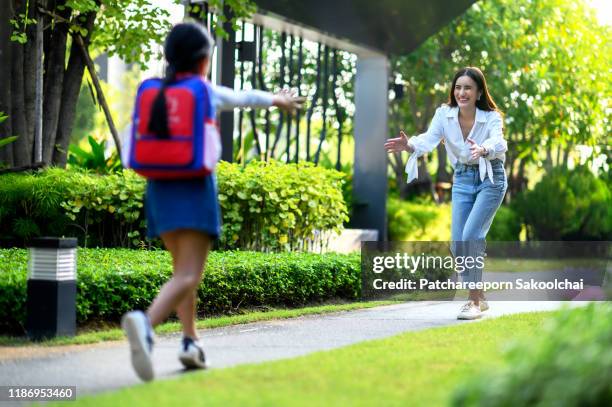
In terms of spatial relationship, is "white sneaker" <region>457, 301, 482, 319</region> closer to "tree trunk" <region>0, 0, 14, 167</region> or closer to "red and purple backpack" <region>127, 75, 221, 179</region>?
"red and purple backpack" <region>127, 75, 221, 179</region>

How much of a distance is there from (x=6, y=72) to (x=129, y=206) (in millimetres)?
2657

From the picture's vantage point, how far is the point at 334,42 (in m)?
16.3

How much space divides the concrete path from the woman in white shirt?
24.4 inches

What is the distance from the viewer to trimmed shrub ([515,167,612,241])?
71.7ft

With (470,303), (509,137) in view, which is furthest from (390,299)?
(509,137)

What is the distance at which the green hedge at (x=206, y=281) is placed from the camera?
732 centimetres

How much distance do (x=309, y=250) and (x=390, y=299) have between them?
7.39 feet

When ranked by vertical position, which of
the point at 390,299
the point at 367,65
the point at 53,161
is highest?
the point at 367,65

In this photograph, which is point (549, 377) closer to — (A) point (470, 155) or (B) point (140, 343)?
(B) point (140, 343)

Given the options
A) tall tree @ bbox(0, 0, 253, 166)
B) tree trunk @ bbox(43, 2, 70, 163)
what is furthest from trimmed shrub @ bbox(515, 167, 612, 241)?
tree trunk @ bbox(43, 2, 70, 163)

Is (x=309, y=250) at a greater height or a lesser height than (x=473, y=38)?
lesser

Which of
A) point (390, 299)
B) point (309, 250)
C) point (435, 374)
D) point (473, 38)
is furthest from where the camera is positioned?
point (473, 38)

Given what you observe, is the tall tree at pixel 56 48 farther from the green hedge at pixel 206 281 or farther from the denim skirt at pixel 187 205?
the denim skirt at pixel 187 205

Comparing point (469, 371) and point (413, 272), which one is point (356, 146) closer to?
point (413, 272)
